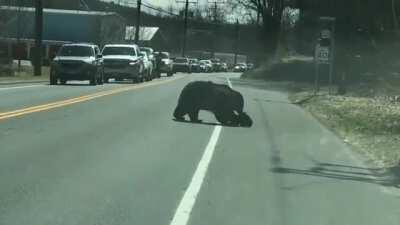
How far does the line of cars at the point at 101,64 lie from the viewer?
37156mm

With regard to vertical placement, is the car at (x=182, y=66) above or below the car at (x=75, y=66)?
below

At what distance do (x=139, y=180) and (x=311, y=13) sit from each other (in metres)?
49.0

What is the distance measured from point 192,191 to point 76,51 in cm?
2976

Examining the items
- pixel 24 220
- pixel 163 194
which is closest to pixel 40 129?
pixel 163 194

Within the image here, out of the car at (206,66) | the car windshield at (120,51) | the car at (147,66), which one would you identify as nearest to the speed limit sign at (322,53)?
the car windshield at (120,51)

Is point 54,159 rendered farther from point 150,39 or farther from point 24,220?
point 150,39

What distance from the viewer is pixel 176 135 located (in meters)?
16.0

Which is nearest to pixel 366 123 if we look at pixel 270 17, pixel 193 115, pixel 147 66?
pixel 193 115

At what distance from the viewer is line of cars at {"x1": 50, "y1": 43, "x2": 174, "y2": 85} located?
37156mm

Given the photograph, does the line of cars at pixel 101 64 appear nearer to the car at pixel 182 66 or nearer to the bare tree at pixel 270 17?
the bare tree at pixel 270 17

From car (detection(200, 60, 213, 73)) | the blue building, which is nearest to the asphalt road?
the blue building

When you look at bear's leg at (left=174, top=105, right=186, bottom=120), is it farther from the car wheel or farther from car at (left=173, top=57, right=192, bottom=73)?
car at (left=173, top=57, right=192, bottom=73)

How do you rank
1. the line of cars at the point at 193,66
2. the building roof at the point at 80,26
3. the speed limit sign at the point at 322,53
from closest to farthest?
1. the speed limit sign at the point at 322,53
2. the line of cars at the point at 193,66
3. the building roof at the point at 80,26

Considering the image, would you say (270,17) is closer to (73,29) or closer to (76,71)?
(73,29)
